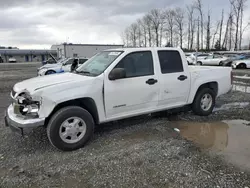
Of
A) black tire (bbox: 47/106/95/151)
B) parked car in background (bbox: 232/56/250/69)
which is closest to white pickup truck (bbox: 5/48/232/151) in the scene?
black tire (bbox: 47/106/95/151)

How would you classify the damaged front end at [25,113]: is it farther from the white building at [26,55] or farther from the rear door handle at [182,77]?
the white building at [26,55]

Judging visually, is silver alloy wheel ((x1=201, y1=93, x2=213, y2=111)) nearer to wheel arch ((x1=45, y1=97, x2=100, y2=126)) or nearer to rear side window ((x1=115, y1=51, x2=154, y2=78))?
rear side window ((x1=115, y1=51, x2=154, y2=78))

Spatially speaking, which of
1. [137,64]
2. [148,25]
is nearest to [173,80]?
[137,64]

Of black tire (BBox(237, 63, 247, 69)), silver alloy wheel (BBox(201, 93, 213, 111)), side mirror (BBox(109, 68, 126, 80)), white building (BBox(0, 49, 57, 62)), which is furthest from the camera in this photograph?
white building (BBox(0, 49, 57, 62))

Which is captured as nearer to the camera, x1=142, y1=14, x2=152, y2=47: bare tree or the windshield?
the windshield

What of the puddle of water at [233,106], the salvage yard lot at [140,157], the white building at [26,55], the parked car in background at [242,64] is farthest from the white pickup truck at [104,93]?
the white building at [26,55]

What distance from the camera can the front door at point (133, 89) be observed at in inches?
178

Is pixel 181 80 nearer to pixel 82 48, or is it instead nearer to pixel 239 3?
pixel 82 48

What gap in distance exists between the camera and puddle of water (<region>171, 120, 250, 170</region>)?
3.94 meters

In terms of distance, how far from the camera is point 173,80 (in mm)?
5309

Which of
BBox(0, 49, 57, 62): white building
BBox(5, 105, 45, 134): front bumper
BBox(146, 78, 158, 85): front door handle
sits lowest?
BBox(5, 105, 45, 134): front bumper

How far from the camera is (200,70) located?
6016mm

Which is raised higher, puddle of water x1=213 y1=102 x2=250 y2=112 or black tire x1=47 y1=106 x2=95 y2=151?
black tire x1=47 y1=106 x2=95 y2=151

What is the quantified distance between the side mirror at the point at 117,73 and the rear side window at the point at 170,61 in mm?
1160
